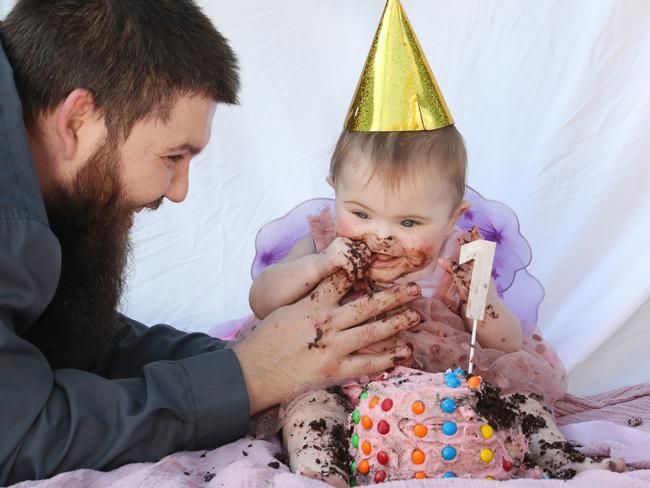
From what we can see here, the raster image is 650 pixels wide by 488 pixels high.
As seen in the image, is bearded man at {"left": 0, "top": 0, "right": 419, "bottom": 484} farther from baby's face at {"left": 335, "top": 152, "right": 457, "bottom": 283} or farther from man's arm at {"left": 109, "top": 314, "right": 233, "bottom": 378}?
man's arm at {"left": 109, "top": 314, "right": 233, "bottom": 378}

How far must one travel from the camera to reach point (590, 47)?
2.59m

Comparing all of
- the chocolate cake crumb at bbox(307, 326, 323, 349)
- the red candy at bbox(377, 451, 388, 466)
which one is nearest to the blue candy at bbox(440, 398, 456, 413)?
the red candy at bbox(377, 451, 388, 466)

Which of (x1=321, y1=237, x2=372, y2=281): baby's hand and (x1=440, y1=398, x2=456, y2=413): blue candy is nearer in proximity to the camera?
(x1=440, y1=398, x2=456, y2=413): blue candy

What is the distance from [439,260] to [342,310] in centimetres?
21

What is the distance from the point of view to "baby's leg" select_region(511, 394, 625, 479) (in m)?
1.53

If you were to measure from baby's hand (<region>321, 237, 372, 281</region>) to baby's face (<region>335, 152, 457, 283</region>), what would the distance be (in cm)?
3

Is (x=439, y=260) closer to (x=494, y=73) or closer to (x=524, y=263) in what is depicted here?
(x=524, y=263)

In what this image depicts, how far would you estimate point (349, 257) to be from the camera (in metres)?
1.79

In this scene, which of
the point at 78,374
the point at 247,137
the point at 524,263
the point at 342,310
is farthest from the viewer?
the point at 247,137

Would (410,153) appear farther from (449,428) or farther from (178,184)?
(449,428)

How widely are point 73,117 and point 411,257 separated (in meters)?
0.67

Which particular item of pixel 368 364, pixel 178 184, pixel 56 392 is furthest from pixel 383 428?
pixel 178 184

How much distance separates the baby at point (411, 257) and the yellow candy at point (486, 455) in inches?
12.2

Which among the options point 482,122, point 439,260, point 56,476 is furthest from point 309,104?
point 56,476
